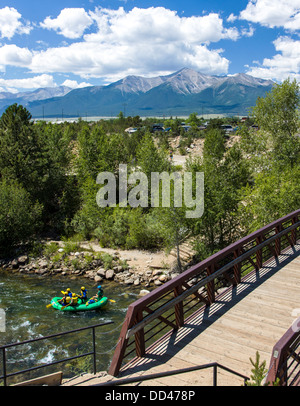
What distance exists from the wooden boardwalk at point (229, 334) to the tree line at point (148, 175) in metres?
12.5

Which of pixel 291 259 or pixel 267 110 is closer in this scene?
pixel 291 259

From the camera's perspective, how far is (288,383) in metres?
5.22

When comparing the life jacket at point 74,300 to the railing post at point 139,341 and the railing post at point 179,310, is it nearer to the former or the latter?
the railing post at point 179,310

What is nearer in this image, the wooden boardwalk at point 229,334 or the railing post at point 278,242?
the wooden boardwalk at point 229,334

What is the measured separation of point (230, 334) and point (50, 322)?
13.9 metres

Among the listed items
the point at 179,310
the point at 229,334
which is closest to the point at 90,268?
the point at 179,310

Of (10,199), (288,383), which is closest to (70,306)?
(10,199)

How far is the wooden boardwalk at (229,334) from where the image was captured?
5.68 m

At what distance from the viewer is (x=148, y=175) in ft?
114

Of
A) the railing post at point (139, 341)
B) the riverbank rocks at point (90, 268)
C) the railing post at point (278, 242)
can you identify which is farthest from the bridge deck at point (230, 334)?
the riverbank rocks at point (90, 268)

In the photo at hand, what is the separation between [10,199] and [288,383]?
94.1 feet

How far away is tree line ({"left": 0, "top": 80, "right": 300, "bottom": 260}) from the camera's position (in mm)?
23625

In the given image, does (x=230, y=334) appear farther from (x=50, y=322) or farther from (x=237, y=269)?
(x=50, y=322)
